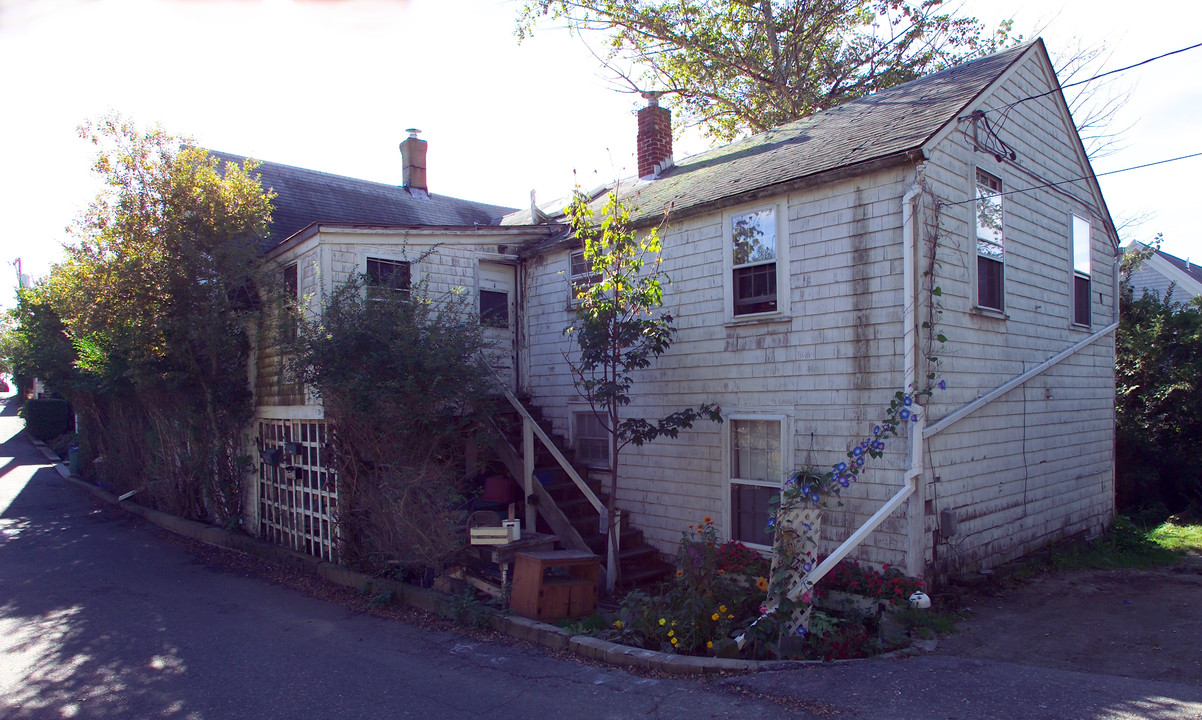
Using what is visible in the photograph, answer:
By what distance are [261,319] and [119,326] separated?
2776mm

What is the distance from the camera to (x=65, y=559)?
11664mm

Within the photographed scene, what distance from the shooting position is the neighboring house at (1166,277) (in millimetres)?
25391

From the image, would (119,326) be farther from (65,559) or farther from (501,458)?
(501,458)

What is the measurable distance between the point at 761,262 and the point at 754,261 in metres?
A: 0.12

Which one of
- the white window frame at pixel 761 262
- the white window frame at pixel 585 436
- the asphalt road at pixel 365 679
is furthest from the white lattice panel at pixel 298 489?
the white window frame at pixel 761 262

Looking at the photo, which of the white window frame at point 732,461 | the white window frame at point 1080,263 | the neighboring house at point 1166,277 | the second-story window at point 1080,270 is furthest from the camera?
the neighboring house at point 1166,277

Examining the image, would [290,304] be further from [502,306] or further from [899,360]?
[899,360]

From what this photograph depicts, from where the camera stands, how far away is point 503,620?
25.4 ft

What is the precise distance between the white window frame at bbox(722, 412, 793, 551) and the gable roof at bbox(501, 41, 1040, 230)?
267 centimetres

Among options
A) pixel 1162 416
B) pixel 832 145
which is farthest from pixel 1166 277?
pixel 832 145

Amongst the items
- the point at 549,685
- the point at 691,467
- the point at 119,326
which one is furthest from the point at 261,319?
the point at 549,685

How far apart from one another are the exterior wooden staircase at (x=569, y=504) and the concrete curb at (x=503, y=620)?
1987 mm

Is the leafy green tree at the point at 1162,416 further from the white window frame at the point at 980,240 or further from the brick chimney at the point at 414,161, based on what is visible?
the brick chimney at the point at 414,161

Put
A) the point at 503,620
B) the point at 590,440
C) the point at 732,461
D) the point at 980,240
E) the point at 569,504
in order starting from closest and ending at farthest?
the point at 503,620
the point at 980,240
the point at 732,461
the point at 569,504
the point at 590,440
